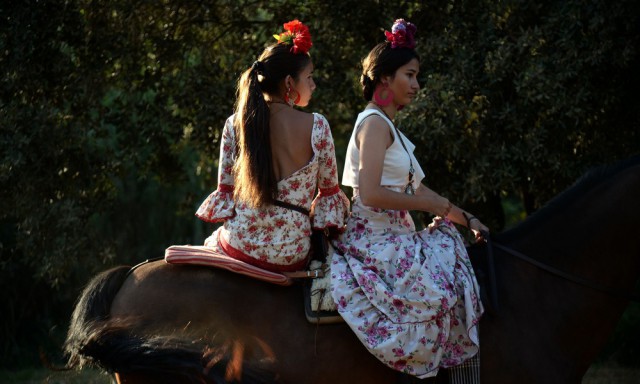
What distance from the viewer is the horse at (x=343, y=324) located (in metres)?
3.50

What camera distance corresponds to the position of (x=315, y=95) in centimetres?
748

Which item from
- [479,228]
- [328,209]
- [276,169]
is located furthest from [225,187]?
[479,228]

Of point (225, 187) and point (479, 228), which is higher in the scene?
point (225, 187)

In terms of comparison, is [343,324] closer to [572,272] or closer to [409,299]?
[409,299]

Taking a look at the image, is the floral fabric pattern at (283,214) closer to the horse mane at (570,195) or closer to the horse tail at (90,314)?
the horse tail at (90,314)

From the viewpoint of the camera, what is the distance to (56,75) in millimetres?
7551

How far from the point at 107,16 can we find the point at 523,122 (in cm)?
383

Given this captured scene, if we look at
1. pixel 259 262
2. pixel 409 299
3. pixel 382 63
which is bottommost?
pixel 409 299

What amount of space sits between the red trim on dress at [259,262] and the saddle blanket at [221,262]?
0.06m

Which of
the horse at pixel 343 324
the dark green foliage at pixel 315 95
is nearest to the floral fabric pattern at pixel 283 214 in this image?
the horse at pixel 343 324

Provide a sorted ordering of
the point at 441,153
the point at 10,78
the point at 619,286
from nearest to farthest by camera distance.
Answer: the point at 619,286
the point at 441,153
the point at 10,78

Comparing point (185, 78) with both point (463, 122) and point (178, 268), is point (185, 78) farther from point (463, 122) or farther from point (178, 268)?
→ point (178, 268)

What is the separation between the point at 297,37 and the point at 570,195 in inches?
60.3

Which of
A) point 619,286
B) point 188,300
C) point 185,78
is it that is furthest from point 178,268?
point 185,78
